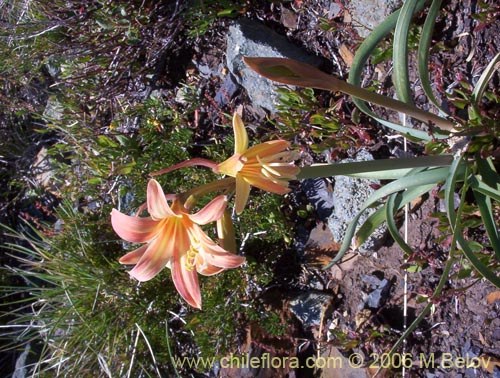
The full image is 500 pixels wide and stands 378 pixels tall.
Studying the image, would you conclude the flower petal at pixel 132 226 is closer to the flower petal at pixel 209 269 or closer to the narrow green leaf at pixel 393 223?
the flower petal at pixel 209 269

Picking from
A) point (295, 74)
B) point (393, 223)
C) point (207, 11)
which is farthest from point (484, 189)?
point (207, 11)

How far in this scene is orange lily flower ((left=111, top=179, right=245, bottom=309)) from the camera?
143 cm

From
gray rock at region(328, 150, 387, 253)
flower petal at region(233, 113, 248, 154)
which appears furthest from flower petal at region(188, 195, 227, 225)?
gray rock at region(328, 150, 387, 253)

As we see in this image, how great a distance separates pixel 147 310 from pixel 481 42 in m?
2.31

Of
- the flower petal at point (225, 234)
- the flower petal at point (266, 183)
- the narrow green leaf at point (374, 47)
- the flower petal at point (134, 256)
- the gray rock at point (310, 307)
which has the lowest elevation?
the gray rock at point (310, 307)

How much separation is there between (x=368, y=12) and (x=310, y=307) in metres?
1.51

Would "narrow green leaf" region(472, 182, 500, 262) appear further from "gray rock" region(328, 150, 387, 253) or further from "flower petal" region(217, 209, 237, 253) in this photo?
"flower petal" region(217, 209, 237, 253)

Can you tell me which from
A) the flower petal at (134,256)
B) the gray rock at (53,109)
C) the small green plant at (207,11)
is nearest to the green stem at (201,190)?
the flower petal at (134,256)

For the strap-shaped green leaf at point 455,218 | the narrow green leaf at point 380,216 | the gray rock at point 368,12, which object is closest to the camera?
the strap-shaped green leaf at point 455,218

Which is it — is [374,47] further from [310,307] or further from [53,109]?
[53,109]

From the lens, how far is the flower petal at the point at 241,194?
136 centimetres

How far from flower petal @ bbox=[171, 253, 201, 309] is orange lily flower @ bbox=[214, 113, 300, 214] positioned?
315mm

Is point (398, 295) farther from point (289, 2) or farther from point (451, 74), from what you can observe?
point (289, 2)

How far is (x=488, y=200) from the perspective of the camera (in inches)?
72.9
